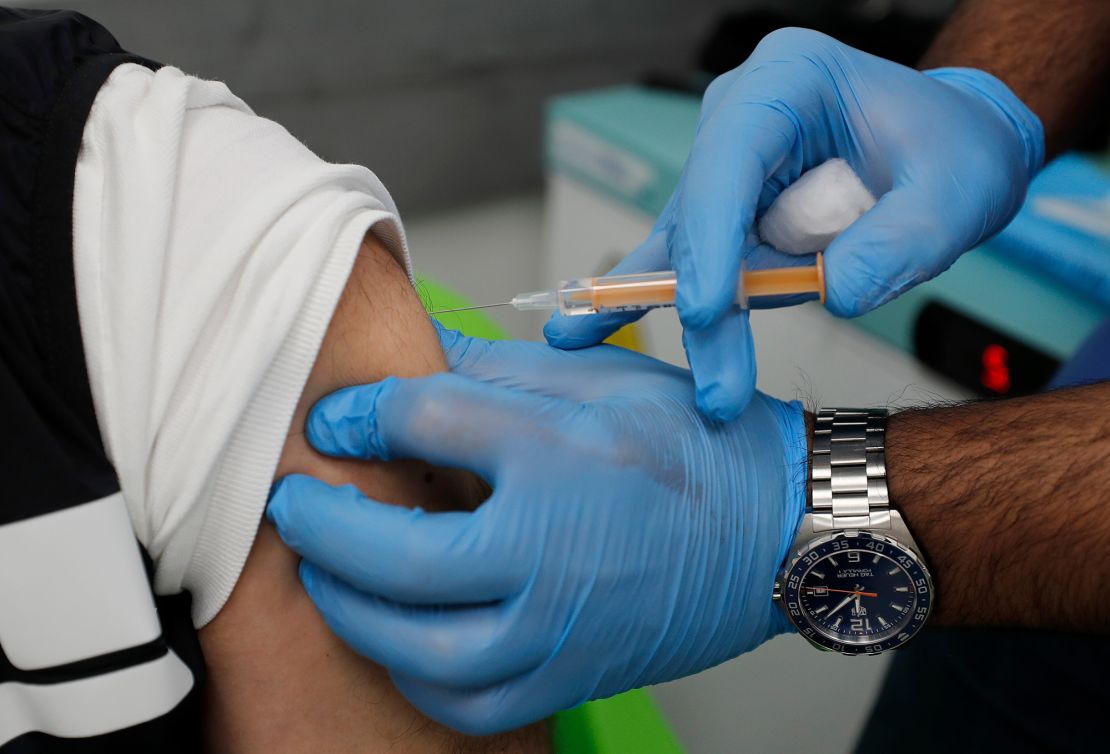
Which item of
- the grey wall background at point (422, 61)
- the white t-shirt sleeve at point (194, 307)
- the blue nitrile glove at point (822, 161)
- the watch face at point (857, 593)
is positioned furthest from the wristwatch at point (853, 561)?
the grey wall background at point (422, 61)

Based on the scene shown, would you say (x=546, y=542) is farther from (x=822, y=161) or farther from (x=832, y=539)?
(x=822, y=161)

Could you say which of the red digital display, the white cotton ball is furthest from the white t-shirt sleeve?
the red digital display

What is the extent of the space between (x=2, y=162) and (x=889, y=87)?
76cm

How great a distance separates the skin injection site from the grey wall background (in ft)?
3.22

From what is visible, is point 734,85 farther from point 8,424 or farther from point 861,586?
point 8,424

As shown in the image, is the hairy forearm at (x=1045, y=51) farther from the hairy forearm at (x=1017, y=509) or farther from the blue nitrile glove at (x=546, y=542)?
the blue nitrile glove at (x=546, y=542)

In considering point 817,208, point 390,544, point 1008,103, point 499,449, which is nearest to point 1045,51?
point 1008,103

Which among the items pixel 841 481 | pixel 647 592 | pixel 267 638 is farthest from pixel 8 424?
pixel 841 481

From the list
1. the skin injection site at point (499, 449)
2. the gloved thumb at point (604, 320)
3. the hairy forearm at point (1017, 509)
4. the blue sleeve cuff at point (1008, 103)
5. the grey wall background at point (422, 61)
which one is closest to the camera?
the skin injection site at point (499, 449)

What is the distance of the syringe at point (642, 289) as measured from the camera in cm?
79

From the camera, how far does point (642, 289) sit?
0.81m

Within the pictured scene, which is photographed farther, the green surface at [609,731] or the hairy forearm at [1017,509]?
the green surface at [609,731]

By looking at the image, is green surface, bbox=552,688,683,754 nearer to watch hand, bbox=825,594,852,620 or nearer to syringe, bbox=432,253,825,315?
watch hand, bbox=825,594,852,620

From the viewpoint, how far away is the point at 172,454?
59 cm
